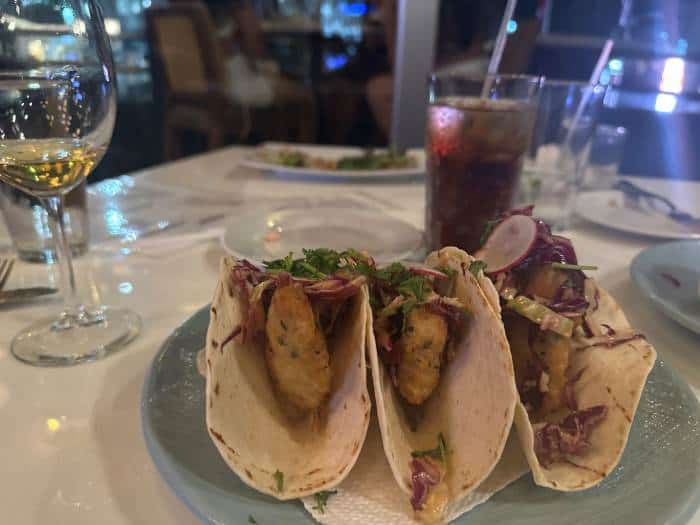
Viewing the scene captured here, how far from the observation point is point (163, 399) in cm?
74

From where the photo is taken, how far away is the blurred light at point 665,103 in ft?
15.9

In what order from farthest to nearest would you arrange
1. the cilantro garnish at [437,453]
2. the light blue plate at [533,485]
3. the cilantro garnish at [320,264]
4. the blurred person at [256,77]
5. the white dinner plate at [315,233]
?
the blurred person at [256,77], the white dinner plate at [315,233], the cilantro garnish at [320,264], the cilantro garnish at [437,453], the light blue plate at [533,485]

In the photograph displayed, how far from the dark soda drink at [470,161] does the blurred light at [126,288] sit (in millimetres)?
748

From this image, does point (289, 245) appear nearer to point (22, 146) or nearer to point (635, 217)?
point (22, 146)

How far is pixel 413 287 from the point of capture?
75cm

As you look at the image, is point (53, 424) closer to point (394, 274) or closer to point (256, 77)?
point (394, 274)

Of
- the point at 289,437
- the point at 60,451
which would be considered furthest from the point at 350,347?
the point at 60,451

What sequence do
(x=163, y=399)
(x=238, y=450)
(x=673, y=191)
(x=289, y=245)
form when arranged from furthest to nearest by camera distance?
(x=673, y=191) → (x=289, y=245) → (x=163, y=399) → (x=238, y=450)

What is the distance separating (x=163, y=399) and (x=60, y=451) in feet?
0.49

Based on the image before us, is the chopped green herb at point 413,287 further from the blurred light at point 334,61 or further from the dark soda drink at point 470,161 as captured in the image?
the blurred light at point 334,61

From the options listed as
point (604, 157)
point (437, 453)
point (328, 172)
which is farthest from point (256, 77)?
point (437, 453)

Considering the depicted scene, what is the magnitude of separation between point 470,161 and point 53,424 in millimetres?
1042

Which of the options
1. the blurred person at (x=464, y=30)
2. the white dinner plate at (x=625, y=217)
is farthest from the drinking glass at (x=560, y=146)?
the blurred person at (x=464, y=30)

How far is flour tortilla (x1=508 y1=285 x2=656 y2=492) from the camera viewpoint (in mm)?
625
